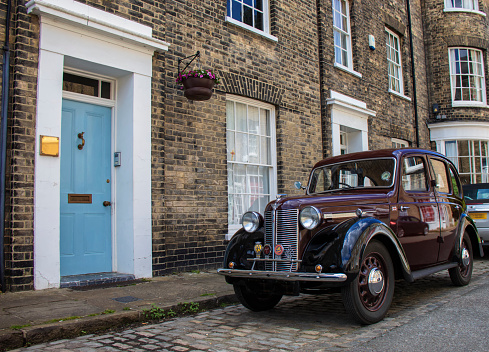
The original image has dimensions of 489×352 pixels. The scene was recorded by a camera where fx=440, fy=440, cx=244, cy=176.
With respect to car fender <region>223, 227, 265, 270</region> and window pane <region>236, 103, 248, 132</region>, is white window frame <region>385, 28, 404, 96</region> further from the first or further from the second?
car fender <region>223, 227, 265, 270</region>

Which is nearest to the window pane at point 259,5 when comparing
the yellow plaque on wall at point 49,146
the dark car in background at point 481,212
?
the yellow plaque on wall at point 49,146

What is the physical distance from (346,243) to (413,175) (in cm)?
199

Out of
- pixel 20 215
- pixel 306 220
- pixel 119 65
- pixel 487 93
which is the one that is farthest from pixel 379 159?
pixel 487 93

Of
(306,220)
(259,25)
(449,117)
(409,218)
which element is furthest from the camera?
(449,117)

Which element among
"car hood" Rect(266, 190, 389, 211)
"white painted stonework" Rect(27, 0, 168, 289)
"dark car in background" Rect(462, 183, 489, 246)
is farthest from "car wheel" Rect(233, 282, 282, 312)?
"dark car in background" Rect(462, 183, 489, 246)

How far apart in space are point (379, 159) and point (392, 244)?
1.32 metres

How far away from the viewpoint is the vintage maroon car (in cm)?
401

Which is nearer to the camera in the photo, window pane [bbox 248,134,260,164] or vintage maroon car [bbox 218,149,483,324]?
vintage maroon car [bbox 218,149,483,324]

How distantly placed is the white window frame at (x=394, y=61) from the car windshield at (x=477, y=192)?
180 inches

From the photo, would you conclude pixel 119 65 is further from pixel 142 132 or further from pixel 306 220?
pixel 306 220

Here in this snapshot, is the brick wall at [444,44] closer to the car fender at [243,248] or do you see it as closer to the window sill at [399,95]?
the window sill at [399,95]

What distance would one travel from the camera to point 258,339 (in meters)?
3.81

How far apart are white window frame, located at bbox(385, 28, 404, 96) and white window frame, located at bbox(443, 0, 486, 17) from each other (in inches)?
126

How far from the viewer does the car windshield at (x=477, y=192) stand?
9.48 meters
